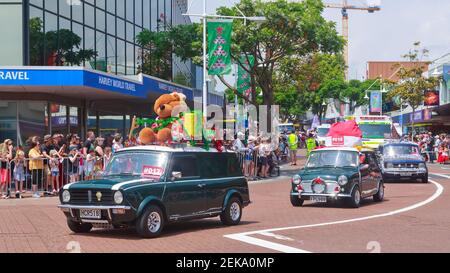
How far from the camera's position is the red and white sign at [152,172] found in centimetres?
1312

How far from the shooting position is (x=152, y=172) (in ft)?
43.2

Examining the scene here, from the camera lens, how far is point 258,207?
1897 cm

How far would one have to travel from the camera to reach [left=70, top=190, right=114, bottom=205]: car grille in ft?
40.5

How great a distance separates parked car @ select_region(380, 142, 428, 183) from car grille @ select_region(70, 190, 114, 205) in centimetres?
1804

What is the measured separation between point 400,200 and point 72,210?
38.0ft

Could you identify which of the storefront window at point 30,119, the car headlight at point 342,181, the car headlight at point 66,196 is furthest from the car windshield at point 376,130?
the car headlight at point 66,196

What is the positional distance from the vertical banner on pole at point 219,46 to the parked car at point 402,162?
7.51m

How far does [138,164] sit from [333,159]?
25.2ft

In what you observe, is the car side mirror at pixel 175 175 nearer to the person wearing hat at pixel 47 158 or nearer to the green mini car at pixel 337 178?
the green mini car at pixel 337 178

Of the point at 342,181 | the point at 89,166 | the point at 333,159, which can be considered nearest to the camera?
the point at 342,181

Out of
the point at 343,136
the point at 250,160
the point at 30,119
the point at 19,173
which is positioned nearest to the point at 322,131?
the point at 250,160

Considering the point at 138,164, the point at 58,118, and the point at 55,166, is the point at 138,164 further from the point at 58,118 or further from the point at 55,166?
the point at 58,118
